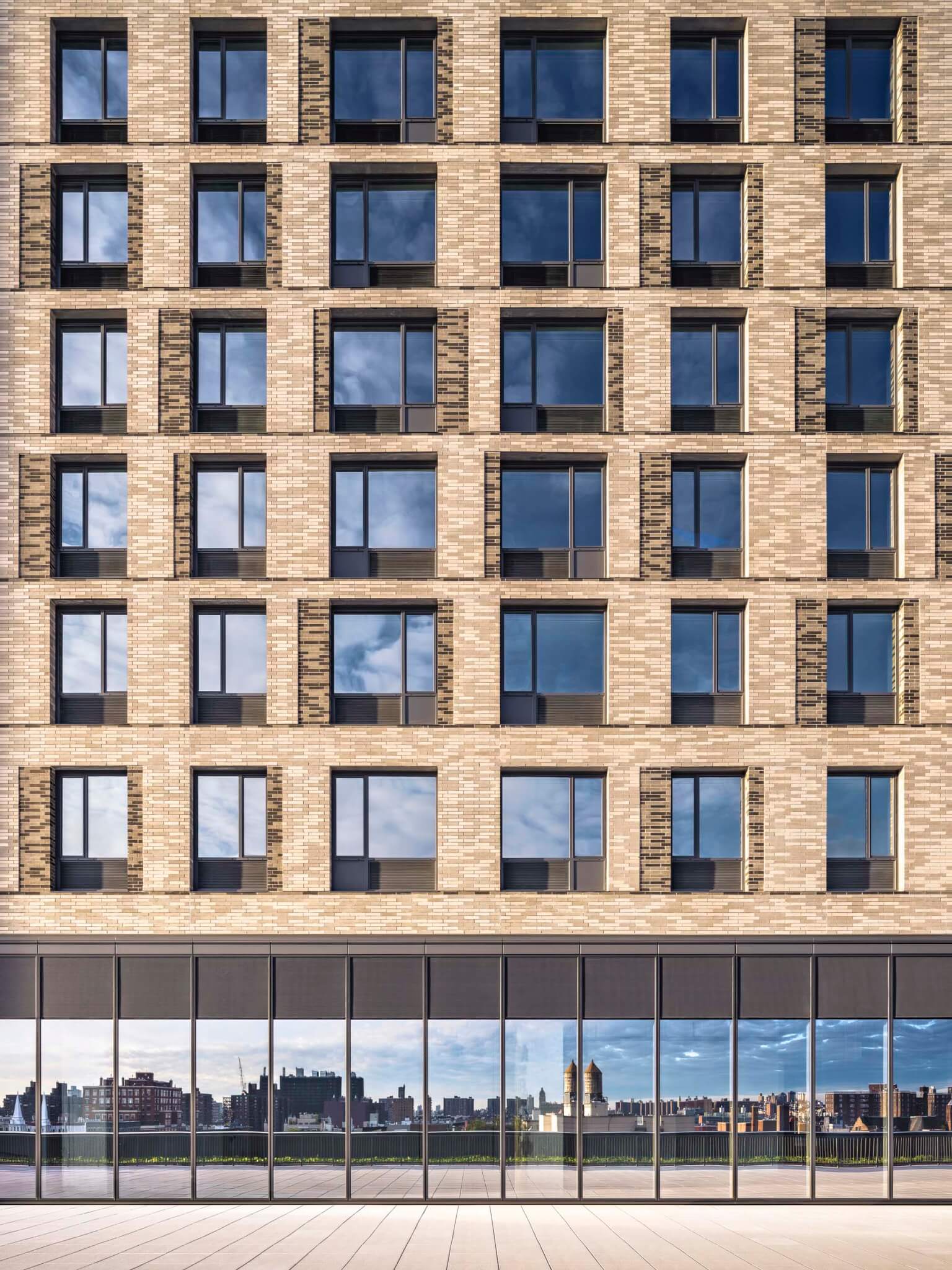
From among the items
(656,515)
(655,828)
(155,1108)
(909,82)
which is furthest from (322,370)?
(155,1108)

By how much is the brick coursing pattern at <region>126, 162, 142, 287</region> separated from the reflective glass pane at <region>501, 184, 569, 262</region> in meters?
7.50

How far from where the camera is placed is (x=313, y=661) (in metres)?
21.3

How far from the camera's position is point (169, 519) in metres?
21.6

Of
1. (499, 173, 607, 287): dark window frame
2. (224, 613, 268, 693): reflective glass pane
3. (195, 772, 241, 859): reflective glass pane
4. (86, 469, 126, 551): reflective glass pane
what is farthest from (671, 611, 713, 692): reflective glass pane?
(86, 469, 126, 551): reflective glass pane

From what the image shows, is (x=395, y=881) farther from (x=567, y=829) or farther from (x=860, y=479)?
(x=860, y=479)

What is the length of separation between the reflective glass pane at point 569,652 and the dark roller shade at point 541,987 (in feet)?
17.2

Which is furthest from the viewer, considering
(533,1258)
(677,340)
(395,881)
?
(677,340)

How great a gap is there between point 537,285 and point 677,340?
3.12m

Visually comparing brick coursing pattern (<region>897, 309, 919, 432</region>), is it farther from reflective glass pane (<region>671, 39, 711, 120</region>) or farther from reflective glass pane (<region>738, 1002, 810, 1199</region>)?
reflective glass pane (<region>738, 1002, 810, 1199</region>)

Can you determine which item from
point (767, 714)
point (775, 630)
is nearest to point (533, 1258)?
point (767, 714)

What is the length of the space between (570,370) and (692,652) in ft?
20.8

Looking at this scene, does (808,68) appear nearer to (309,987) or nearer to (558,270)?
(558,270)

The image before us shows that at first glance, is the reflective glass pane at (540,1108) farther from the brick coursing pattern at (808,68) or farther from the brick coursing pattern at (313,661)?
the brick coursing pattern at (808,68)

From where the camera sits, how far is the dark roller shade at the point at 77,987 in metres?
20.4
